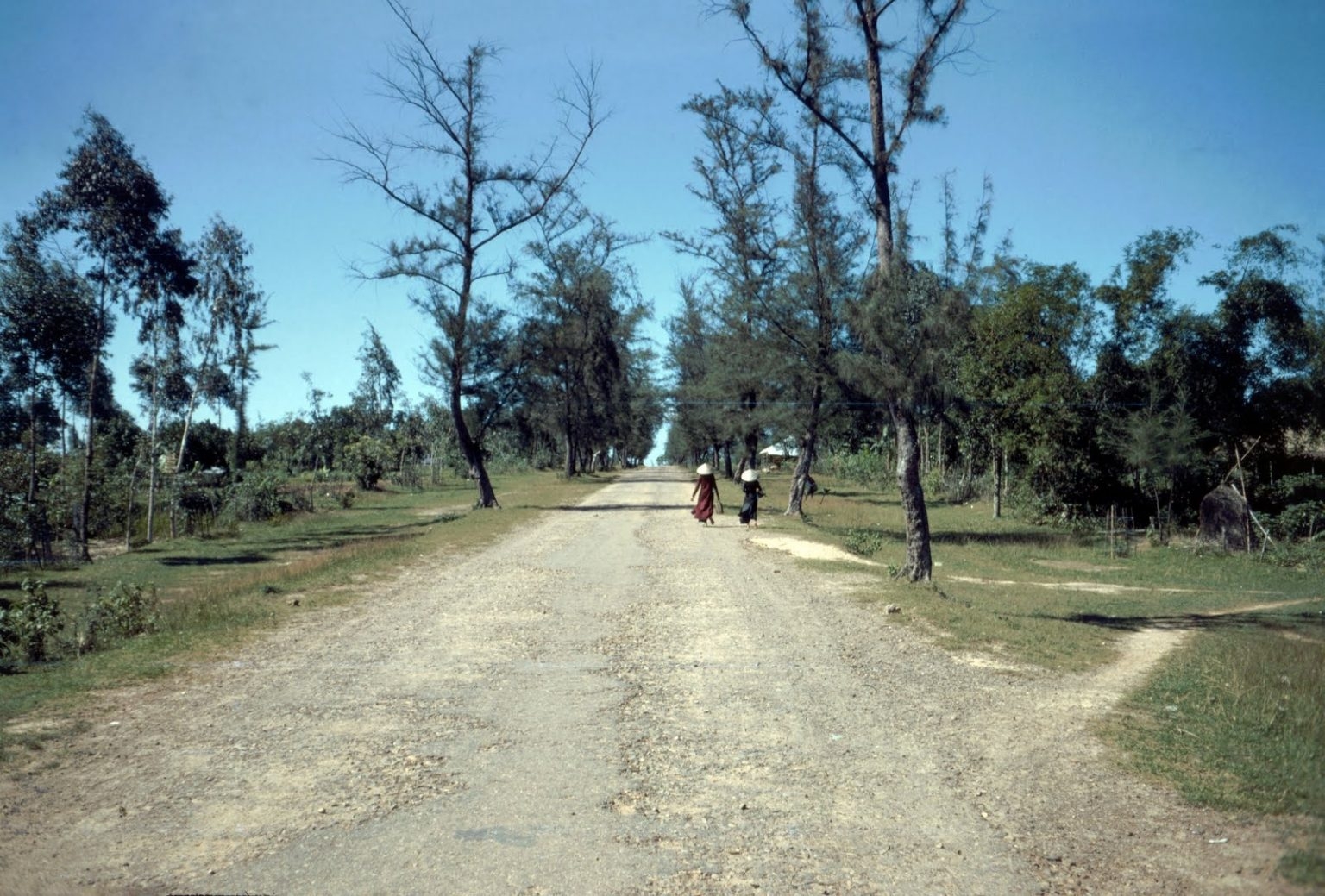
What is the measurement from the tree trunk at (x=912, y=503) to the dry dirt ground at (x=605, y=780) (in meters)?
4.34

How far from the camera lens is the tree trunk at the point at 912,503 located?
552 inches

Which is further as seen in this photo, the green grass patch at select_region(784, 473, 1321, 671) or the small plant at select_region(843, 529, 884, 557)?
the small plant at select_region(843, 529, 884, 557)

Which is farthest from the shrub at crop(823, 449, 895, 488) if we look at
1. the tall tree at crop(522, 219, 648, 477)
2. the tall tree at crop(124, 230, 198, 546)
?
the tall tree at crop(124, 230, 198, 546)

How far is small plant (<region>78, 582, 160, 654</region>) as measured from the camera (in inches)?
396

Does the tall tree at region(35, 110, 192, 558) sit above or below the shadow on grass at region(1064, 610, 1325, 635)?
above

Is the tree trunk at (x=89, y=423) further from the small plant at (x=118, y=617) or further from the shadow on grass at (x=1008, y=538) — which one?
the shadow on grass at (x=1008, y=538)

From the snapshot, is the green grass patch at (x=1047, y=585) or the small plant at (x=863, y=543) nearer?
the green grass patch at (x=1047, y=585)

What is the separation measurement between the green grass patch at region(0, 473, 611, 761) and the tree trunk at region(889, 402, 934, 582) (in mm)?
8264

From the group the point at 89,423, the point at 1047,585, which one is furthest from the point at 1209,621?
the point at 89,423

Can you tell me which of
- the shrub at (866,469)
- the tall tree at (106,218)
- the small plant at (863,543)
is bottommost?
the small plant at (863,543)

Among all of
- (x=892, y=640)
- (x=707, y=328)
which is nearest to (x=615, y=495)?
(x=707, y=328)

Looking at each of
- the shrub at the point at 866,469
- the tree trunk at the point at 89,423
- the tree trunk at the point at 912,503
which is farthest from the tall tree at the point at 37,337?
the shrub at the point at 866,469

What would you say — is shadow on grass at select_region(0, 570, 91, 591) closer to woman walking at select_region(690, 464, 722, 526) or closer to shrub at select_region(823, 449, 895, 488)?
woman walking at select_region(690, 464, 722, 526)

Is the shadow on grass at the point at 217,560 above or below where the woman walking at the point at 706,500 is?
Result: below
